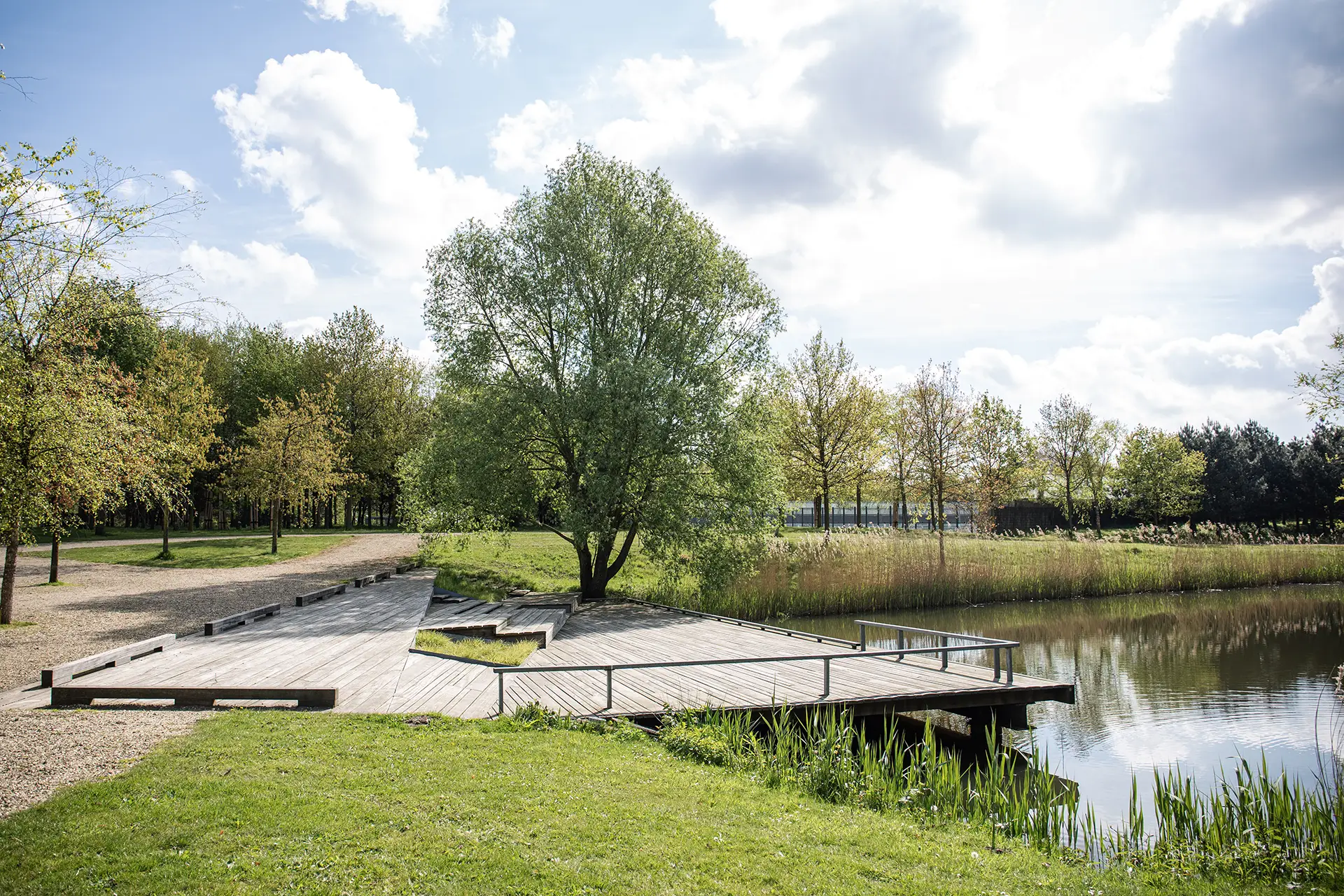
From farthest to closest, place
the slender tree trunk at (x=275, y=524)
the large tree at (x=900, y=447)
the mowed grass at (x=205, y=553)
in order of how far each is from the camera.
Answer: the large tree at (x=900, y=447) < the slender tree trunk at (x=275, y=524) < the mowed grass at (x=205, y=553)

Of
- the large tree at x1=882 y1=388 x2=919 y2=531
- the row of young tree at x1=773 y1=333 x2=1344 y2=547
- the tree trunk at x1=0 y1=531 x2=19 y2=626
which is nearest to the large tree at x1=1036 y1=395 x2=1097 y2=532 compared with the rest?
the row of young tree at x1=773 y1=333 x2=1344 y2=547

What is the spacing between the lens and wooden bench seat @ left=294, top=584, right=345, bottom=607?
61.4 feet

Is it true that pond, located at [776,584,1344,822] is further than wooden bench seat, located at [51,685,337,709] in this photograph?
Yes

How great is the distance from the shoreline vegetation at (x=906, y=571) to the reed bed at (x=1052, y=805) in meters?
12.2

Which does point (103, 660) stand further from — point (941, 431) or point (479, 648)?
point (941, 431)

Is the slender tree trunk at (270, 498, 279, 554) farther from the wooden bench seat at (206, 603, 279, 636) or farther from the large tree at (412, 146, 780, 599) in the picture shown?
the wooden bench seat at (206, 603, 279, 636)

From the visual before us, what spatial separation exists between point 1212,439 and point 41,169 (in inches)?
2776

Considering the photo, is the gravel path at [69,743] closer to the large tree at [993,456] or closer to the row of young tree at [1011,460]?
the row of young tree at [1011,460]

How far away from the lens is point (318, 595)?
19719 millimetres

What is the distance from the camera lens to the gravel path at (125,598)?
13.7 meters

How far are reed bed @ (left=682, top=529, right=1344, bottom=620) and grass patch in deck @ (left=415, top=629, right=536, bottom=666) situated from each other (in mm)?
8037

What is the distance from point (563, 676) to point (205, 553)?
25285 mm

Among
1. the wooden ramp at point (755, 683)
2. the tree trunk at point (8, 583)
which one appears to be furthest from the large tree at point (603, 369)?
the tree trunk at point (8, 583)

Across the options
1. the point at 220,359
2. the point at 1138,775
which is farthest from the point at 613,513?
the point at 220,359
